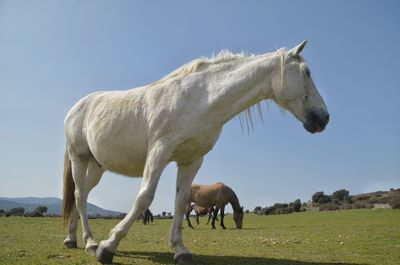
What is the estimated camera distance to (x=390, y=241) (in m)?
8.67

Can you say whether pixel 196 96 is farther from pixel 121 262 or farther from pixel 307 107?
pixel 121 262

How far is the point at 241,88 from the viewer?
5602 millimetres

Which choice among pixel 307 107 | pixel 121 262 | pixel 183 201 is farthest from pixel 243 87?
pixel 121 262

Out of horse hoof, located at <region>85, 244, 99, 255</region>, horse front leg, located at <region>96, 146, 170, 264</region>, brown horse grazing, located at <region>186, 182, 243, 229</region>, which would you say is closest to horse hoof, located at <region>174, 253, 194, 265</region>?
horse front leg, located at <region>96, 146, 170, 264</region>

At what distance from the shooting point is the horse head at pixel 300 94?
5.33 m

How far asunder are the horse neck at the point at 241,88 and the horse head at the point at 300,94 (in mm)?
150

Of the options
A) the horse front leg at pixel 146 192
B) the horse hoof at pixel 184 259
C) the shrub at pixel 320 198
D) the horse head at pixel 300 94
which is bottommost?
the horse hoof at pixel 184 259

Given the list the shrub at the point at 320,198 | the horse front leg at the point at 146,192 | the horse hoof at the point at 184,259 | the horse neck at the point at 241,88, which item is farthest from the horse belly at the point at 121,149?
the shrub at the point at 320,198

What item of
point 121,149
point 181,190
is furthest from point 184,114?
point 181,190

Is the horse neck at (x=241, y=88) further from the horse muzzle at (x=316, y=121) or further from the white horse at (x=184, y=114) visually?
the horse muzzle at (x=316, y=121)

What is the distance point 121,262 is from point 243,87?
9.65ft

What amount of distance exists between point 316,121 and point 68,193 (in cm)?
Result: 508

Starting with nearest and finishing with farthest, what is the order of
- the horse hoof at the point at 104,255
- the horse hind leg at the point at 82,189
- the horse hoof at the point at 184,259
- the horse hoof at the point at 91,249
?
1. the horse hoof at the point at 104,255
2. the horse hoof at the point at 184,259
3. the horse hoof at the point at 91,249
4. the horse hind leg at the point at 82,189

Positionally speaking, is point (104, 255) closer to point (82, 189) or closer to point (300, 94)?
point (82, 189)
